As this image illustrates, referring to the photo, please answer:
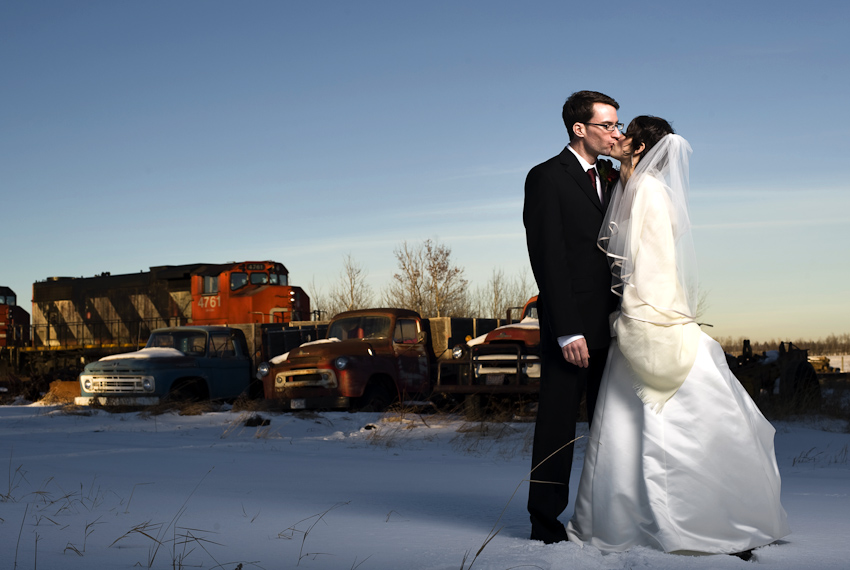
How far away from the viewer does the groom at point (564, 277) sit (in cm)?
353

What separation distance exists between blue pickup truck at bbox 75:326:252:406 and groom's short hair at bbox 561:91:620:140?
1178 cm

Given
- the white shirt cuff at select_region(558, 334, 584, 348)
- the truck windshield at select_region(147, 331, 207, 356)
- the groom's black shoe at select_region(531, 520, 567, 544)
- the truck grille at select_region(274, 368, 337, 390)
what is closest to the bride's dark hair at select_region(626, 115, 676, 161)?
the white shirt cuff at select_region(558, 334, 584, 348)

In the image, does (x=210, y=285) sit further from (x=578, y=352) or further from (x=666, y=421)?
(x=666, y=421)

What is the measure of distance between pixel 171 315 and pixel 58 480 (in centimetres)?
1836

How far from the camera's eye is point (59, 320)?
1080 inches

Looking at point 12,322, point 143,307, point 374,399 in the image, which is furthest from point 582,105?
point 12,322

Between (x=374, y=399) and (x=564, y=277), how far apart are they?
10025 millimetres

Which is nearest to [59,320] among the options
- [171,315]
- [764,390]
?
[171,315]

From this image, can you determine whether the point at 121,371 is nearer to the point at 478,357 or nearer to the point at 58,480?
the point at 478,357

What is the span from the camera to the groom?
3.53 m

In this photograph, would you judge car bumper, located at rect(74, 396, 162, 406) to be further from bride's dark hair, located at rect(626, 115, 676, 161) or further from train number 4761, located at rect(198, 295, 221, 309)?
bride's dark hair, located at rect(626, 115, 676, 161)

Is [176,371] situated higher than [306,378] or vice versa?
[176,371]

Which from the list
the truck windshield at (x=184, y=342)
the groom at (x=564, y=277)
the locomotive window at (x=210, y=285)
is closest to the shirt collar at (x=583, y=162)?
the groom at (x=564, y=277)

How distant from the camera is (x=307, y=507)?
4.41m
